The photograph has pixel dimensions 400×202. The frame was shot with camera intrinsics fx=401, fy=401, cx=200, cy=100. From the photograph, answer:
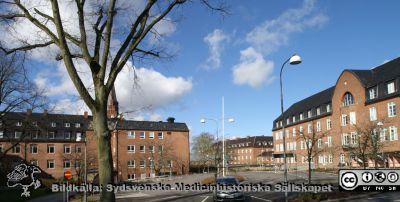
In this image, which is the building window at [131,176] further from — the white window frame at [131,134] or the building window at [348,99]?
the building window at [348,99]

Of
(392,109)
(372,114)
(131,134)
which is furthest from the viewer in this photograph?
(131,134)

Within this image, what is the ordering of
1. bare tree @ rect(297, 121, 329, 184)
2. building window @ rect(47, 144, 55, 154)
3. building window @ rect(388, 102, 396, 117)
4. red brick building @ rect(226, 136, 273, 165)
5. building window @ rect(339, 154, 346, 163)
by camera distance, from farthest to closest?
red brick building @ rect(226, 136, 273, 165) < building window @ rect(47, 144, 55, 154) < building window @ rect(339, 154, 346, 163) < building window @ rect(388, 102, 396, 117) < bare tree @ rect(297, 121, 329, 184)

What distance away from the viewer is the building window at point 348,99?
60.8m

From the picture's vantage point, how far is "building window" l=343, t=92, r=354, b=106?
60750 mm

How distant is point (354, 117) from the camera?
59.6 meters

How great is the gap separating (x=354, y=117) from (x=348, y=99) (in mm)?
3483

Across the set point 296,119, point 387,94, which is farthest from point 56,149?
point 387,94

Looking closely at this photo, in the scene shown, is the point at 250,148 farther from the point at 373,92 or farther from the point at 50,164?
the point at 373,92

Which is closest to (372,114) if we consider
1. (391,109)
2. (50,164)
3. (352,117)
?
(391,109)

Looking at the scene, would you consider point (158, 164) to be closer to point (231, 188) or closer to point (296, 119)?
point (296, 119)

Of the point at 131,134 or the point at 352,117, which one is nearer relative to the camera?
the point at 352,117

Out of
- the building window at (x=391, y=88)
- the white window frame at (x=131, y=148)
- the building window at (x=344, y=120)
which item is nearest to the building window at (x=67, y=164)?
the white window frame at (x=131, y=148)

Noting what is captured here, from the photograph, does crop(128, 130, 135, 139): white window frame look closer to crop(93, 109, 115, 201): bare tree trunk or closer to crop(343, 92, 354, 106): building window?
crop(343, 92, 354, 106): building window

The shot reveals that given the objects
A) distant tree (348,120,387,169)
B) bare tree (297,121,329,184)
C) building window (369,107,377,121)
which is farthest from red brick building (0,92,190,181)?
distant tree (348,120,387,169)
